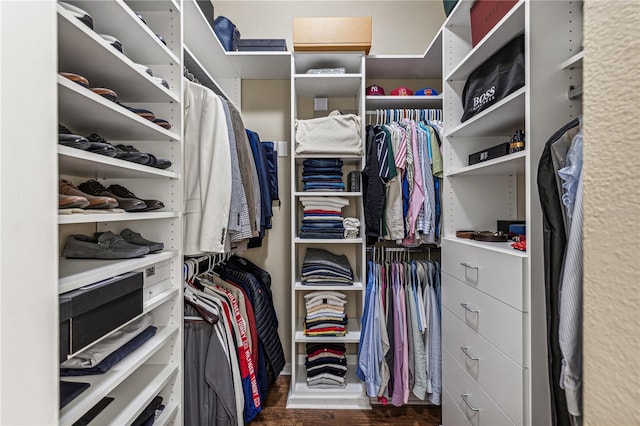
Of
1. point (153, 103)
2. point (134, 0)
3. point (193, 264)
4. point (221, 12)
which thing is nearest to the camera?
point (134, 0)

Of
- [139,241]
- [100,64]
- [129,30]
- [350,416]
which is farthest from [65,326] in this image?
[350,416]

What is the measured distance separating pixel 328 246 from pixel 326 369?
805 mm

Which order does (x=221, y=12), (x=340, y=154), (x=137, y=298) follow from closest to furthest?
(x=137, y=298) < (x=340, y=154) < (x=221, y=12)

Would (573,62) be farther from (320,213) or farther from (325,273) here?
(325,273)

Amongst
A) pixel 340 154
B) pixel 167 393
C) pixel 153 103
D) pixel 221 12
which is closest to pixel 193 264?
pixel 167 393

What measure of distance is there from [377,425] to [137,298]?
4.99 ft

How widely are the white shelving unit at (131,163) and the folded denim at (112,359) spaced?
2 cm

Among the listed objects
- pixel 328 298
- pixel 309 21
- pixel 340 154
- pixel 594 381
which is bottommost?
pixel 328 298

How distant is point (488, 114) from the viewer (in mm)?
1319

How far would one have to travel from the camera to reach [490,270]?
1.24m

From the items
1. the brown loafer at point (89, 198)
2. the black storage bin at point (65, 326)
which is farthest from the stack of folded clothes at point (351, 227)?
the black storage bin at point (65, 326)

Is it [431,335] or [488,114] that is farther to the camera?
[431,335]

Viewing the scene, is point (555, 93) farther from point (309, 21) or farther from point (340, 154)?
point (309, 21)

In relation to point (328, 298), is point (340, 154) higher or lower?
higher
